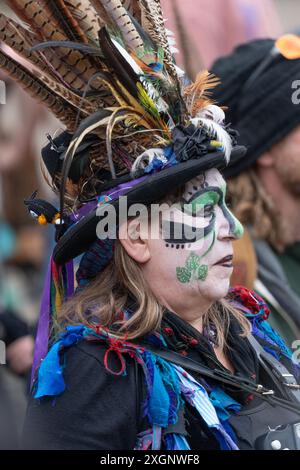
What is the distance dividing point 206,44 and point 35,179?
6.04ft

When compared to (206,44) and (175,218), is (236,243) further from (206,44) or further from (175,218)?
(206,44)

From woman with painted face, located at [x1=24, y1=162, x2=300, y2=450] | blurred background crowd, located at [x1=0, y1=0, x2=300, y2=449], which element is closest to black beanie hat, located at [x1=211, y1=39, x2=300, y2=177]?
blurred background crowd, located at [x1=0, y1=0, x2=300, y2=449]

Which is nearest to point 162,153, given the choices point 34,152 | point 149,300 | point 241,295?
point 149,300

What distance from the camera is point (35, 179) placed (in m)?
Result: 6.76

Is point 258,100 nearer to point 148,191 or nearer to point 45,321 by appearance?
point 148,191

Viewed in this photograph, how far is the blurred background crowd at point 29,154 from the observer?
4258 millimetres

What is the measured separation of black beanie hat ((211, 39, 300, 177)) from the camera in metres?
3.94

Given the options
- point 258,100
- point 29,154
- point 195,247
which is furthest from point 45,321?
point 29,154

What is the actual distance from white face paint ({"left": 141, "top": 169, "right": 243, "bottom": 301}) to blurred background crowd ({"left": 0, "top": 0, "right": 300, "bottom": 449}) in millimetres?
1482

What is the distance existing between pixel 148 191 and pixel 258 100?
1.67m

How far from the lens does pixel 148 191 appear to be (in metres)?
2.46

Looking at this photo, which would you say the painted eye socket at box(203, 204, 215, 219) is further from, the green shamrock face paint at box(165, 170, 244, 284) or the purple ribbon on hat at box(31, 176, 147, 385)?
the purple ribbon on hat at box(31, 176, 147, 385)
